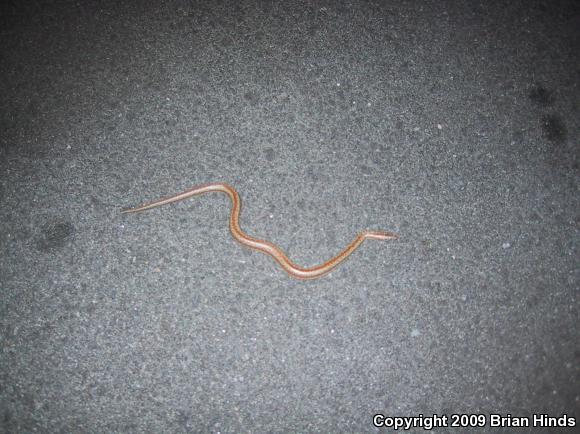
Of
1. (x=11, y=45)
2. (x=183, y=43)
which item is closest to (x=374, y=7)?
(x=183, y=43)

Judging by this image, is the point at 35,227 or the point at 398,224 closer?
the point at 35,227

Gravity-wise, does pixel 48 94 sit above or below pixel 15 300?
above

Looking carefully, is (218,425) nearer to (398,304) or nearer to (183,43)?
(398,304)
